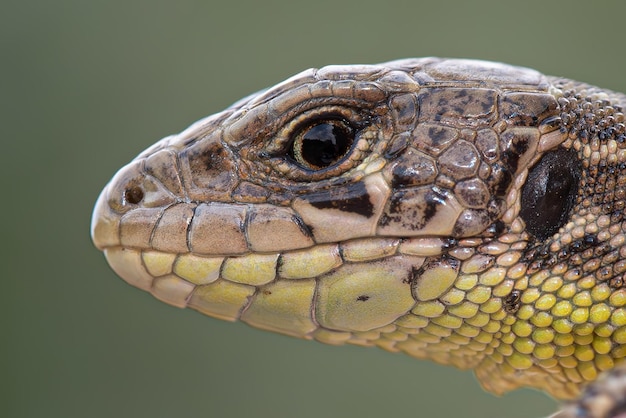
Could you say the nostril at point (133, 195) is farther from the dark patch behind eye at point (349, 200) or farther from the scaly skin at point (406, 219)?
the dark patch behind eye at point (349, 200)

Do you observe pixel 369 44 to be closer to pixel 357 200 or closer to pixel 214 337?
pixel 214 337

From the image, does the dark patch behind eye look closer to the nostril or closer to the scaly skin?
the scaly skin

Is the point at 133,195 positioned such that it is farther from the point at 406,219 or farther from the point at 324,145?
the point at 406,219

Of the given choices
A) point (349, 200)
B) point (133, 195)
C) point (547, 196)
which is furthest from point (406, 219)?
point (133, 195)

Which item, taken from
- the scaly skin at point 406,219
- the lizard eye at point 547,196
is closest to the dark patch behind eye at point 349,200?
the scaly skin at point 406,219

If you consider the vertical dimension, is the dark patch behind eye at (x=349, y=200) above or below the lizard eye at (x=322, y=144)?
below
